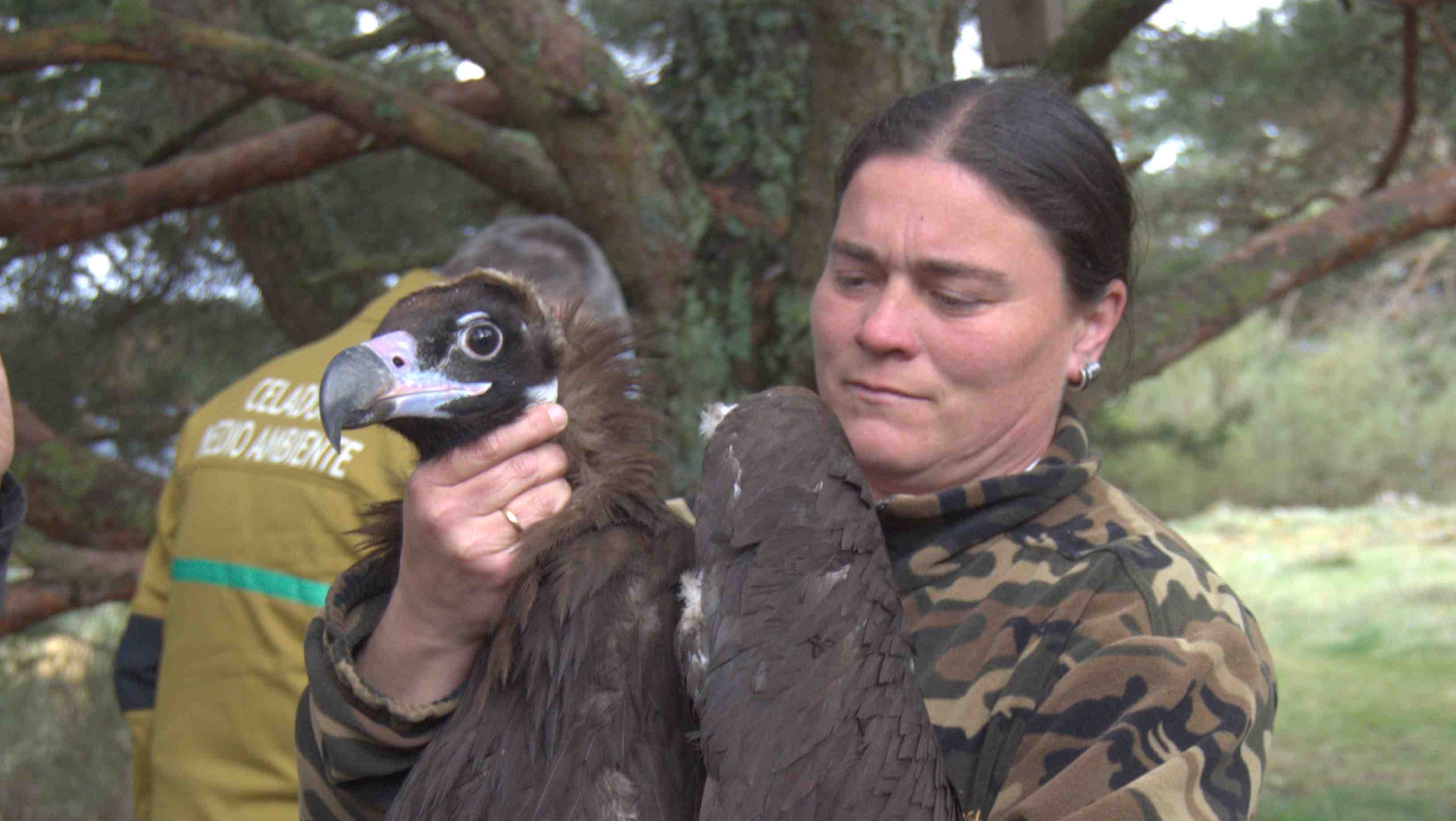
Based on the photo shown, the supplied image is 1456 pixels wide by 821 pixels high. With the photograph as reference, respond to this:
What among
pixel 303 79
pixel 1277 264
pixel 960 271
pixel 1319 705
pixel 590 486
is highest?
pixel 303 79

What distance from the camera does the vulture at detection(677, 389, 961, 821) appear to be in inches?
62.9

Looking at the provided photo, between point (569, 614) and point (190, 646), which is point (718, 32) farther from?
point (569, 614)

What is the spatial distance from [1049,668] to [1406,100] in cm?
394

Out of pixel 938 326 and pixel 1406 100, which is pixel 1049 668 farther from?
pixel 1406 100

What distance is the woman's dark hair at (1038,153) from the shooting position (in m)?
1.92

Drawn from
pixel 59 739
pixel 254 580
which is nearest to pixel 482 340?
pixel 254 580

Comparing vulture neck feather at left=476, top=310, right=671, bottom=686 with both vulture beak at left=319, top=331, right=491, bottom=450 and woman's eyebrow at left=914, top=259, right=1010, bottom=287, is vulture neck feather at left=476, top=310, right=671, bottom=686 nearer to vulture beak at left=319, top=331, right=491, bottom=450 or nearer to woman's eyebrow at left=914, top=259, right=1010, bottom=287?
vulture beak at left=319, top=331, right=491, bottom=450

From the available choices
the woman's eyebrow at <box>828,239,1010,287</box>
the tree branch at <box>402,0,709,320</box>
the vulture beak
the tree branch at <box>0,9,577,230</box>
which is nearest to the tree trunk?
the tree branch at <box>402,0,709,320</box>

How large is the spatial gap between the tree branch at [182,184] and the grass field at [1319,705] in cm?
355

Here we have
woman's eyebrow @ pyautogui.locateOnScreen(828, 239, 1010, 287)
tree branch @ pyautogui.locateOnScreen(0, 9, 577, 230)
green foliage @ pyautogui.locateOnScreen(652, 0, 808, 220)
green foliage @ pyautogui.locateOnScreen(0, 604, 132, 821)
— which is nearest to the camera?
woman's eyebrow @ pyautogui.locateOnScreen(828, 239, 1010, 287)

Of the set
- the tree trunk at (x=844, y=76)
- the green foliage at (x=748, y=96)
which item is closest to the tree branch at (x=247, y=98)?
the green foliage at (x=748, y=96)

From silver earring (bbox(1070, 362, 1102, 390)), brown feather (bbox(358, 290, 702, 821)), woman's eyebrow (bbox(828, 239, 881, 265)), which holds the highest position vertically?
woman's eyebrow (bbox(828, 239, 881, 265))

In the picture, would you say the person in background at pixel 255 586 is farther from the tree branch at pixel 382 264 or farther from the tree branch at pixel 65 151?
the tree branch at pixel 65 151

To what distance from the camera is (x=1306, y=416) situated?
46.9ft
